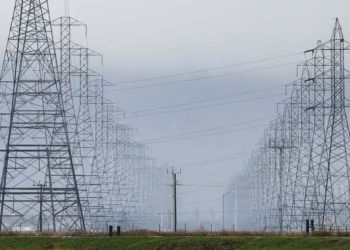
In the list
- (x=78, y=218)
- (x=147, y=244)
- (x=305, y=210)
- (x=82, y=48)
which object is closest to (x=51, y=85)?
(x=78, y=218)

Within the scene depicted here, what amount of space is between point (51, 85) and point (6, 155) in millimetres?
6616

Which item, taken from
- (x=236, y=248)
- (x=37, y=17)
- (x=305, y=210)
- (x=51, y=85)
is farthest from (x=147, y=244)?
(x=305, y=210)

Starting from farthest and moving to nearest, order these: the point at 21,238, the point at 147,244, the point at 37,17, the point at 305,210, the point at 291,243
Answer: the point at 305,210 → the point at 37,17 → the point at 21,238 → the point at 147,244 → the point at 291,243

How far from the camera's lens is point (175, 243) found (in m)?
66.6

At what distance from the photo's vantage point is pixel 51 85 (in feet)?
248

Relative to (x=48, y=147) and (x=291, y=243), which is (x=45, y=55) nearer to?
(x=48, y=147)

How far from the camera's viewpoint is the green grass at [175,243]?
60.1 m

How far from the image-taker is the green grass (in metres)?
60.1

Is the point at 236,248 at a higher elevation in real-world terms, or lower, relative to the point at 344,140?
lower

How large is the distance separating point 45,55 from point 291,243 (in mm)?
27215

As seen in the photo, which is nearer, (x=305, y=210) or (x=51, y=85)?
(x=51, y=85)

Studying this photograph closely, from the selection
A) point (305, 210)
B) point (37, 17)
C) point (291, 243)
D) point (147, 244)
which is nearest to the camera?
point (291, 243)

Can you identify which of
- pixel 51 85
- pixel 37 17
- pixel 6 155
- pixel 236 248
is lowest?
pixel 236 248

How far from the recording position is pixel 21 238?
242 feet
